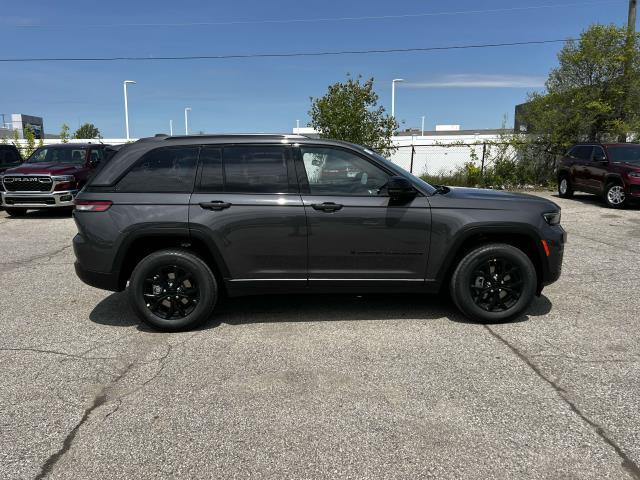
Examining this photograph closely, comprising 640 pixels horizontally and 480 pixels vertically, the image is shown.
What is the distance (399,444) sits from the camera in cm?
287

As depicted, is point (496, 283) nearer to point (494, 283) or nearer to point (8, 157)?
point (494, 283)

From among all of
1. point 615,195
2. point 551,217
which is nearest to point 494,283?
point 551,217

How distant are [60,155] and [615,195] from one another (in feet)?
48.8

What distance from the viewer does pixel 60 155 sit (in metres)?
13.6

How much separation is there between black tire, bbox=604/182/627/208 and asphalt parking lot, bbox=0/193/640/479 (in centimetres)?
859

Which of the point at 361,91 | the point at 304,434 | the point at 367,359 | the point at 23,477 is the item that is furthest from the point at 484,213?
the point at 361,91

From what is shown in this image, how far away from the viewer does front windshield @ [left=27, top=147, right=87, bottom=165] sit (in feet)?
44.0

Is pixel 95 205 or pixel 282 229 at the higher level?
pixel 95 205

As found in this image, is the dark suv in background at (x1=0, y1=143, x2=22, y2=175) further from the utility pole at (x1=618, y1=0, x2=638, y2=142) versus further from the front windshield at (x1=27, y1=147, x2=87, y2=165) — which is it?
the utility pole at (x1=618, y1=0, x2=638, y2=142)

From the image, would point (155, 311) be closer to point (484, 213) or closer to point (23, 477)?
point (23, 477)

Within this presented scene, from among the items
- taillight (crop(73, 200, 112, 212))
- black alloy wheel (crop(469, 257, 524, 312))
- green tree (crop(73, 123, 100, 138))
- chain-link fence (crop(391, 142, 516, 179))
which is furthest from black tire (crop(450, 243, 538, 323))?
green tree (crop(73, 123, 100, 138))

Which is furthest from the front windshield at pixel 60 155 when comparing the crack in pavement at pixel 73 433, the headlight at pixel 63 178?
the crack in pavement at pixel 73 433

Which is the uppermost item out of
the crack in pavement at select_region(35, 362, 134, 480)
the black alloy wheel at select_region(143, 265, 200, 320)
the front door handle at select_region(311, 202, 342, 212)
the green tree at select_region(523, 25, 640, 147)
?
the green tree at select_region(523, 25, 640, 147)

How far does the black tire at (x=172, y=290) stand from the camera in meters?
4.54
